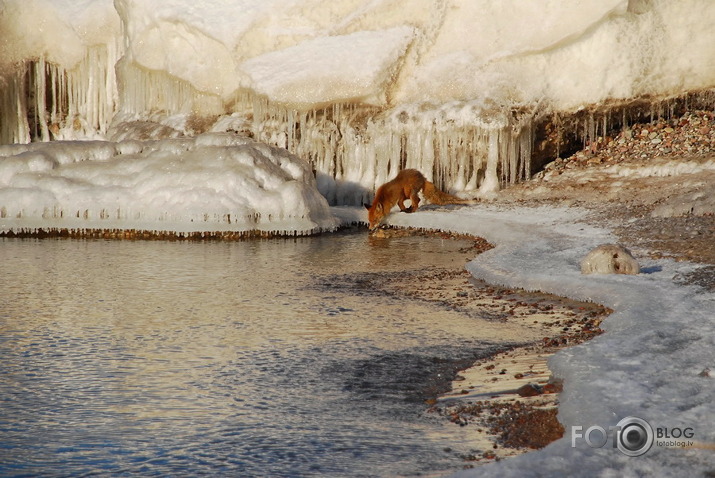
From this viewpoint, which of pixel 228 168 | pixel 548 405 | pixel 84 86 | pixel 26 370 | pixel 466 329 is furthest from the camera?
pixel 84 86

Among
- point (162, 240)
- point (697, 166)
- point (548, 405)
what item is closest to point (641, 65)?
point (697, 166)

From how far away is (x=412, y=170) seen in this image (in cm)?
1473

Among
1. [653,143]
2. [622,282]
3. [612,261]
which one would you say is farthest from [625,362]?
[653,143]

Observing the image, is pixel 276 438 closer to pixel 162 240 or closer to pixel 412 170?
pixel 162 240

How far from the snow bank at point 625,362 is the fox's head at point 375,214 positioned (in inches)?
163

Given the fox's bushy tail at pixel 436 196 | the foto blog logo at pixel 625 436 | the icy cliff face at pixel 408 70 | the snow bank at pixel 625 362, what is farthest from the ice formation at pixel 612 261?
the icy cliff face at pixel 408 70

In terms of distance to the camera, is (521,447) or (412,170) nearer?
(521,447)

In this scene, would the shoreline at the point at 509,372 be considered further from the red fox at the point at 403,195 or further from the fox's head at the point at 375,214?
the red fox at the point at 403,195

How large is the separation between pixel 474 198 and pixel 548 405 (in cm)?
1071

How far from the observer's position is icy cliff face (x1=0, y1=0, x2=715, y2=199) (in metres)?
15.6

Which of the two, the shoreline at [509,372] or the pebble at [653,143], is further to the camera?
the pebble at [653,143]

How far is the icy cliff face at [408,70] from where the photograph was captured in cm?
1561

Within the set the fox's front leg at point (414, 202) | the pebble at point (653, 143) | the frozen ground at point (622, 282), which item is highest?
the pebble at point (653, 143)

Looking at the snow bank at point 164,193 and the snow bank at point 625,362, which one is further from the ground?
the snow bank at point 164,193
